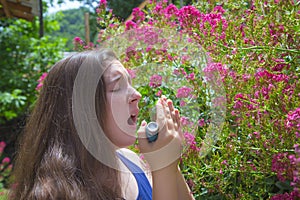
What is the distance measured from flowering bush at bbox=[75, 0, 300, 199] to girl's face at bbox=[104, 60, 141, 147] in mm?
278

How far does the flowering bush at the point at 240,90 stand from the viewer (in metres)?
1.15

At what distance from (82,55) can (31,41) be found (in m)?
5.19

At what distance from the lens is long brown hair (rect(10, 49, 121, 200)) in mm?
977

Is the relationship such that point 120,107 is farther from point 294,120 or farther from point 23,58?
point 23,58

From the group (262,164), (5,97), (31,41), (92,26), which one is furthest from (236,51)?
(92,26)

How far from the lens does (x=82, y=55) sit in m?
1.07

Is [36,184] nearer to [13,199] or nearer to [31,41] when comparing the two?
[13,199]

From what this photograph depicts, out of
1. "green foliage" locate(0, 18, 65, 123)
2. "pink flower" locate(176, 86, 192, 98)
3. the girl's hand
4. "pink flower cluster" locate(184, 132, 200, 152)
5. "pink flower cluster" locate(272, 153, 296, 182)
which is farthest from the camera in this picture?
"green foliage" locate(0, 18, 65, 123)

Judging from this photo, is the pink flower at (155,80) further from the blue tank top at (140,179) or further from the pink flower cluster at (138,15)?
the pink flower cluster at (138,15)

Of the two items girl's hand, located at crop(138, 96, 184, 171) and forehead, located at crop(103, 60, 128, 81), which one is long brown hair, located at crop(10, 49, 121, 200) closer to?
forehead, located at crop(103, 60, 128, 81)

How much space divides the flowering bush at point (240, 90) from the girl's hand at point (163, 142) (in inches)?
10.2

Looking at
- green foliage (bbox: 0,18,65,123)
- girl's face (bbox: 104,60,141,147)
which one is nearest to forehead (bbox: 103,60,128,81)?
girl's face (bbox: 104,60,141,147)

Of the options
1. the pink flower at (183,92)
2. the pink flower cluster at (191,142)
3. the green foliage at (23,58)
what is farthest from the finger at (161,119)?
the green foliage at (23,58)

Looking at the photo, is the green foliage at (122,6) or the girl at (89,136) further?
the green foliage at (122,6)
